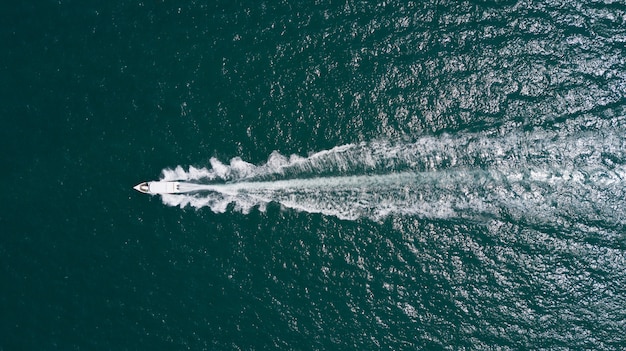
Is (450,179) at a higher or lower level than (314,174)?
lower

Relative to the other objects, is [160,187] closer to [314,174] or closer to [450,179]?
[314,174]

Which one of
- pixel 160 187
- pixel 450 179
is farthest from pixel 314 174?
pixel 160 187

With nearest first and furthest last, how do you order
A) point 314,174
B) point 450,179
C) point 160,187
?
point 450,179, point 160,187, point 314,174

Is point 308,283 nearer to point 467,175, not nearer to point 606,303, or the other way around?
point 467,175

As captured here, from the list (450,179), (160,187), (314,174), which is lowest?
(450,179)

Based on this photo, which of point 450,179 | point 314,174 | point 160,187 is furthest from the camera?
point 314,174

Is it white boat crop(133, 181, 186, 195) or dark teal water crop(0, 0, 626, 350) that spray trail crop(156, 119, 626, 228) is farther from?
white boat crop(133, 181, 186, 195)

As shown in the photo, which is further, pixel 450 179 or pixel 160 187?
pixel 160 187
